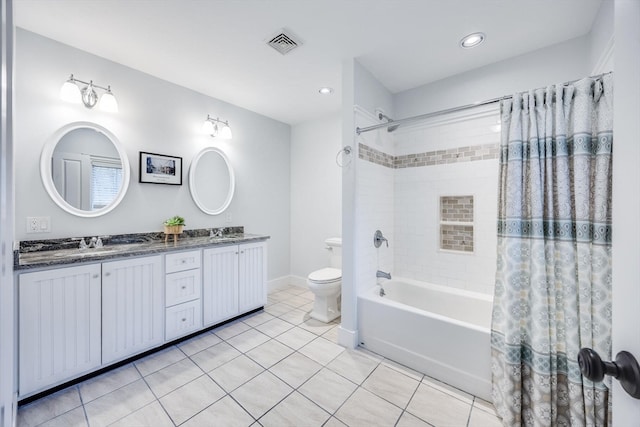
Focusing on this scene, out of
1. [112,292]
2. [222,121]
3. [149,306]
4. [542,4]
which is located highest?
[542,4]

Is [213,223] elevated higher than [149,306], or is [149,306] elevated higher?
[213,223]

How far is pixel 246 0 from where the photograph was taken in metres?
1.65

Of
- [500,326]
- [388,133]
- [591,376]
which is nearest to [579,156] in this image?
[500,326]

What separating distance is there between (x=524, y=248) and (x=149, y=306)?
276cm

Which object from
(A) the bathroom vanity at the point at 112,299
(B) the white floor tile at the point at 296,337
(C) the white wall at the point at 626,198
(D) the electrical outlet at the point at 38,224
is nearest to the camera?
(C) the white wall at the point at 626,198

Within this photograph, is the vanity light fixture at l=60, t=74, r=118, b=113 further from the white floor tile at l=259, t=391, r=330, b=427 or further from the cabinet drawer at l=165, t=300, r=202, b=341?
the white floor tile at l=259, t=391, r=330, b=427

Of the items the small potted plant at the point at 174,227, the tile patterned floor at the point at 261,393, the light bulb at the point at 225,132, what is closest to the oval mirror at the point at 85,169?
the small potted plant at the point at 174,227

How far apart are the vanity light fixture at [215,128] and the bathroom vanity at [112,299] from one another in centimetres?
129

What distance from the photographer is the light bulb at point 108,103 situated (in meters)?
2.21

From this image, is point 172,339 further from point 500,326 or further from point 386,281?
point 500,326

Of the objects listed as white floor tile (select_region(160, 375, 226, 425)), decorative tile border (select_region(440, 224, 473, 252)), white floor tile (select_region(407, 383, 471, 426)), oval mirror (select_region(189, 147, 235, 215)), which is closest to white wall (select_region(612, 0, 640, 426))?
white floor tile (select_region(407, 383, 471, 426))

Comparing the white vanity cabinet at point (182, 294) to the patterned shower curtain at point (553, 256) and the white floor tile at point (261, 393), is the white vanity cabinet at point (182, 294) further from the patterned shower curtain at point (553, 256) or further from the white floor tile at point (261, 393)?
the patterned shower curtain at point (553, 256)

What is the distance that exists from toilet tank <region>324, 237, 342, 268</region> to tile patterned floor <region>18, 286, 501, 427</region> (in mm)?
1083

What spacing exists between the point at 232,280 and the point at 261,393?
122 centimetres
